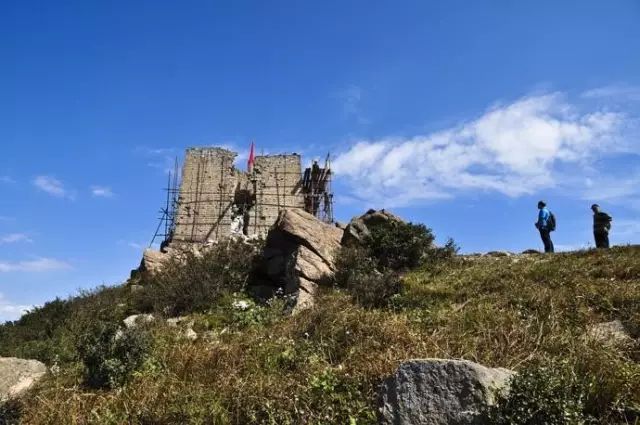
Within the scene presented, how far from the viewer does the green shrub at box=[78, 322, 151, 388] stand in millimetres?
7445

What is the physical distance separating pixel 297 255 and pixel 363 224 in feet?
8.79

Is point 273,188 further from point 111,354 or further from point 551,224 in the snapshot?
point 111,354

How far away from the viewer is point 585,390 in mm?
4887

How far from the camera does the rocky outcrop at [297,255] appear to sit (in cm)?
1218

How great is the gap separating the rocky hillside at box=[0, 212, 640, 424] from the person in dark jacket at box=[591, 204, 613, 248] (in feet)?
7.86

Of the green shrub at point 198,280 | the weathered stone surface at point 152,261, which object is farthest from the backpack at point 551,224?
the weathered stone surface at point 152,261

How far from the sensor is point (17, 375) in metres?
8.12

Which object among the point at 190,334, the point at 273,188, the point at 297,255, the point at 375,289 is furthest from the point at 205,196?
the point at 375,289

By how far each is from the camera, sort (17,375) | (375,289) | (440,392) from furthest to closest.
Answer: (375,289)
(17,375)
(440,392)

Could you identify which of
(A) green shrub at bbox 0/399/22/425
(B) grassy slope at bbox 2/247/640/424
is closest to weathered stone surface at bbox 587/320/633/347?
(B) grassy slope at bbox 2/247/640/424

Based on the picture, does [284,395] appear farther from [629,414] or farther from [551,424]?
[629,414]

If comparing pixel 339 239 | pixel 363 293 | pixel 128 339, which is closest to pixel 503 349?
pixel 363 293

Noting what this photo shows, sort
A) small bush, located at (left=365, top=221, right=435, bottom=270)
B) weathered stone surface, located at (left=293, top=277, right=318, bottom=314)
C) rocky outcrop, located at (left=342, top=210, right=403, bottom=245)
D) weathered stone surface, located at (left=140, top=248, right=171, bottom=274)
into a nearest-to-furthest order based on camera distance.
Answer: weathered stone surface, located at (left=293, top=277, right=318, bottom=314) → small bush, located at (left=365, top=221, right=435, bottom=270) → rocky outcrop, located at (left=342, top=210, right=403, bottom=245) → weathered stone surface, located at (left=140, top=248, right=171, bottom=274)

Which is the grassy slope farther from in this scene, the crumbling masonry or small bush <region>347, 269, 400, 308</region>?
the crumbling masonry
